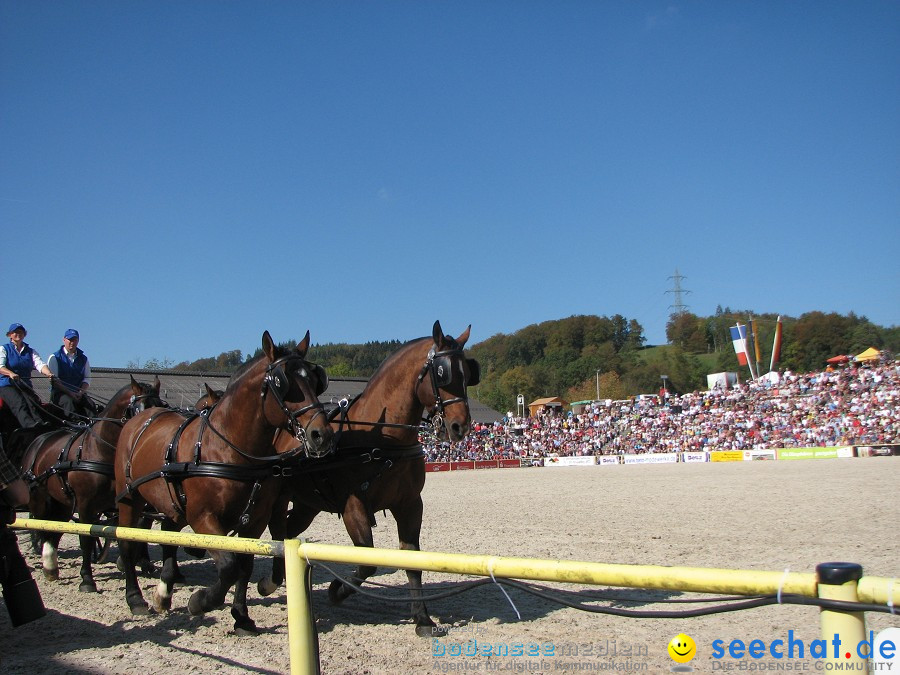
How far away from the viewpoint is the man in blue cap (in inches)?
376

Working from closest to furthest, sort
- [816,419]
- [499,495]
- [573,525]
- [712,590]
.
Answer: [712,590] → [573,525] → [499,495] → [816,419]

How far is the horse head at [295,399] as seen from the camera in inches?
215

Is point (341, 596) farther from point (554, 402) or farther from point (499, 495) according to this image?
point (554, 402)

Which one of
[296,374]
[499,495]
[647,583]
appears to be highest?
[296,374]

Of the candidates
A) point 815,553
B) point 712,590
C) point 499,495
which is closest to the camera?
point 712,590

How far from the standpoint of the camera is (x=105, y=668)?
5082 millimetres

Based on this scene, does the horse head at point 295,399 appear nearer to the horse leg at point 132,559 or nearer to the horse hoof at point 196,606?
the horse hoof at point 196,606

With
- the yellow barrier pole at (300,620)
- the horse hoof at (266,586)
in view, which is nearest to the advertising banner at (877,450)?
the horse hoof at (266,586)

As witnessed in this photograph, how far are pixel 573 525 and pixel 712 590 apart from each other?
10518 millimetres

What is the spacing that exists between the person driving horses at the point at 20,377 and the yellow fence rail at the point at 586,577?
676cm

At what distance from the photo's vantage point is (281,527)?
7.27m

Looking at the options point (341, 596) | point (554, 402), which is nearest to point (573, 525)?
point (341, 596)

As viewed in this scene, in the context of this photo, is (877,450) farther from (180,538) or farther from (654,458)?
(180,538)

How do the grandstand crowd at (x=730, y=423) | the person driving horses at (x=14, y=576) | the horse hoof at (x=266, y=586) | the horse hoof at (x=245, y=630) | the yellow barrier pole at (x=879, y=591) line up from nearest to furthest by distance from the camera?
the yellow barrier pole at (x=879, y=591) → the person driving horses at (x=14, y=576) → the horse hoof at (x=245, y=630) → the horse hoof at (x=266, y=586) → the grandstand crowd at (x=730, y=423)
